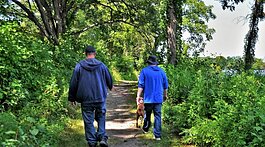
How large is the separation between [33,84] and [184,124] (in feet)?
12.1

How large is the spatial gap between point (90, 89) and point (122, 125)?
161 inches

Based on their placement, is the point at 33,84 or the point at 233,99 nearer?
the point at 233,99

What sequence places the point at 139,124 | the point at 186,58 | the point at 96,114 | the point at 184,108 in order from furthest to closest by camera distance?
the point at 186,58
the point at 139,124
the point at 184,108
the point at 96,114

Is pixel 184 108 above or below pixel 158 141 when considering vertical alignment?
above

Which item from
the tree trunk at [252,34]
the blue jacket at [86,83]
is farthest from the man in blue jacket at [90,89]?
the tree trunk at [252,34]

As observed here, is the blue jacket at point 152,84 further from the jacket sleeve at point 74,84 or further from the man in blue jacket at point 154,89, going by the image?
the jacket sleeve at point 74,84

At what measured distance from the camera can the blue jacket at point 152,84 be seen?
28.2ft

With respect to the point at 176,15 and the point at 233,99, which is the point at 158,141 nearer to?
the point at 233,99

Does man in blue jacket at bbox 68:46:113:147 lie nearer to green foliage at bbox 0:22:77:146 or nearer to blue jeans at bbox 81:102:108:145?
blue jeans at bbox 81:102:108:145

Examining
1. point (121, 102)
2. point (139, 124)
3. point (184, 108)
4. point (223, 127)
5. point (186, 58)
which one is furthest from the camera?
point (186, 58)

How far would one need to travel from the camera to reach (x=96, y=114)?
735 centimetres

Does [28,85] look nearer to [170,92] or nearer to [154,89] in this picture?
[154,89]

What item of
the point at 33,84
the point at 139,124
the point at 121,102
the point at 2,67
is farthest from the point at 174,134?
the point at 121,102

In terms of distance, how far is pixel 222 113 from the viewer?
23.5ft
